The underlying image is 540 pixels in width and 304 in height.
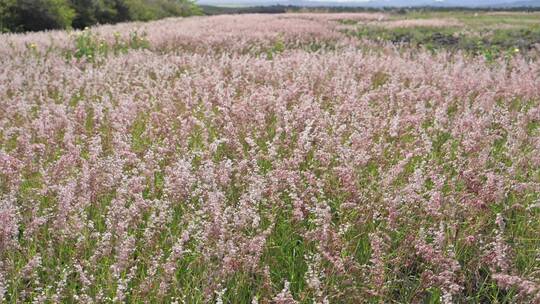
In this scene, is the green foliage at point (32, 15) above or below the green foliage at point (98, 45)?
above

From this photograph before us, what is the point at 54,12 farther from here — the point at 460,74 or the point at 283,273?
the point at 283,273

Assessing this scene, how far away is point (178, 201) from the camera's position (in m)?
2.97

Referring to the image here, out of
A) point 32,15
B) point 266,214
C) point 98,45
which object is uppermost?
point 32,15

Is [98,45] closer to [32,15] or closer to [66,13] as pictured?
[32,15]

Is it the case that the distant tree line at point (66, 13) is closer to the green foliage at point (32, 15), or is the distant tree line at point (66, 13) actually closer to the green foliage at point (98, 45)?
the green foliage at point (32, 15)

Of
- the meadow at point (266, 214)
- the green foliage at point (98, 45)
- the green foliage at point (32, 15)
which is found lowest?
the meadow at point (266, 214)

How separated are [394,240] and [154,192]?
1625mm

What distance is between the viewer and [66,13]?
23.9m

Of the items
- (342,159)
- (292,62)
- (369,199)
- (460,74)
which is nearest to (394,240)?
(369,199)

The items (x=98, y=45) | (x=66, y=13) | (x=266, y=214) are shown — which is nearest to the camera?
(x=266, y=214)

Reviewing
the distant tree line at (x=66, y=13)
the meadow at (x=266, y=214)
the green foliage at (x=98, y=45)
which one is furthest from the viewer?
the distant tree line at (x=66, y=13)

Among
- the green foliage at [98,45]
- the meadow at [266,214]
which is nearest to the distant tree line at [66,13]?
the green foliage at [98,45]

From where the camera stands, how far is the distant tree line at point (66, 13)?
69.7 ft

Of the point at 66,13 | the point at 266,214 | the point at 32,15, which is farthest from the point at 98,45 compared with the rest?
the point at 66,13
